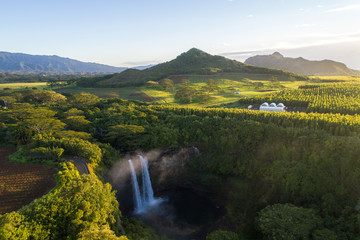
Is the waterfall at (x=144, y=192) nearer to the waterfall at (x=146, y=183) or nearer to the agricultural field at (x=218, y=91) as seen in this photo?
the waterfall at (x=146, y=183)

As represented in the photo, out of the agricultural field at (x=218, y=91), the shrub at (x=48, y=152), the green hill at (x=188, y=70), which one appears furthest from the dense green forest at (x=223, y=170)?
A: the green hill at (x=188, y=70)

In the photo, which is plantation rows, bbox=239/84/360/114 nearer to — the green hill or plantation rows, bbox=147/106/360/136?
plantation rows, bbox=147/106/360/136

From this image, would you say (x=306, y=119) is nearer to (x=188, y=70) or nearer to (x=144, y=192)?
(x=144, y=192)

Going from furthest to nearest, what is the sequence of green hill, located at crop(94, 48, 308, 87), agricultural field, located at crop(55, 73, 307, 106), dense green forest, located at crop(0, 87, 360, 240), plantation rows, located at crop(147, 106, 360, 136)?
green hill, located at crop(94, 48, 308, 87), agricultural field, located at crop(55, 73, 307, 106), plantation rows, located at crop(147, 106, 360, 136), dense green forest, located at crop(0, 87, 360, 240)

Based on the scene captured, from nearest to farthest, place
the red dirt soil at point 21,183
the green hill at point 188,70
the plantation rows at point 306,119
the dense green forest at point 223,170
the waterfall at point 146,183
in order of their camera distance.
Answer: the dense green forest at point 223,170
the red dirt soil at point 21,183
the plantation rows at point 306,119
the waterfall at point 146,183
the green hill at point 188,70

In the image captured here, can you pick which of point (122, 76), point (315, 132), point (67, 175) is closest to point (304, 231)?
point (315, 132)

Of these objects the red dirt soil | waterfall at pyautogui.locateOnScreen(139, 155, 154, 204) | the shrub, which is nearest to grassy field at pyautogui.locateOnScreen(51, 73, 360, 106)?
waterfall at pyautogui.locateOnScreen(139, 155, 154, 204)

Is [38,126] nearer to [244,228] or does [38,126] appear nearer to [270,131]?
[244,228]
